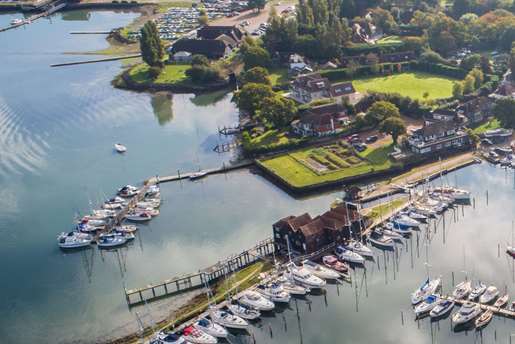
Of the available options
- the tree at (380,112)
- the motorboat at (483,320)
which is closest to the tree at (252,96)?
the tree at (380,112)

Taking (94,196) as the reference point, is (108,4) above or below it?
above

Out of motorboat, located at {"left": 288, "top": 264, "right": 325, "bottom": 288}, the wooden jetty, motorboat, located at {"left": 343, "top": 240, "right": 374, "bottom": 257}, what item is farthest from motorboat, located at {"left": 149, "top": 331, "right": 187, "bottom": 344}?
motorboat, located at {"left": 343, "top": 240, "right": 374, "bottom": 257}

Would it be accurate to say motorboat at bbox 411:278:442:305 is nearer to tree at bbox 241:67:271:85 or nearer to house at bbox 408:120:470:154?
house at bbox 408:120:470:154

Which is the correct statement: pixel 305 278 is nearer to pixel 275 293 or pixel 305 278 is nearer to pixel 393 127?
pixel 275 293

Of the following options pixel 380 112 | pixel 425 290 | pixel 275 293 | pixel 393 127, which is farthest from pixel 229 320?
pixel 380 112

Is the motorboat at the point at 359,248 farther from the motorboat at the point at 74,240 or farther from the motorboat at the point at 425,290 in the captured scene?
the motorboat at the point at 74,240

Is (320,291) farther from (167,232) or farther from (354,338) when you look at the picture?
(167,232)

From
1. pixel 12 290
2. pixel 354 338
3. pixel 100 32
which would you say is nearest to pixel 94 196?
pixel 12 290
